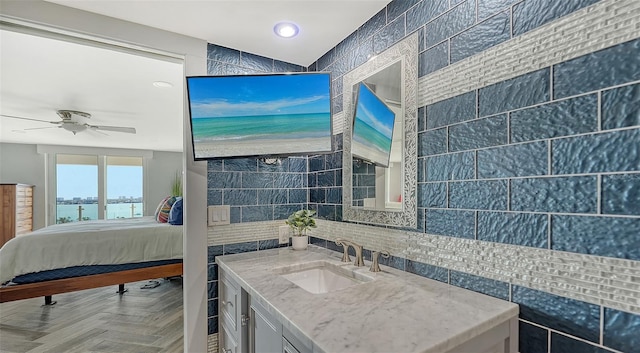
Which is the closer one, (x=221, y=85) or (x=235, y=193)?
(x=221, y=85)

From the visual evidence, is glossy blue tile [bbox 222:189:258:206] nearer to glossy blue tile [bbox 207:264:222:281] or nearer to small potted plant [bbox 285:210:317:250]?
small potted plant [bbox 285:210:317:250]

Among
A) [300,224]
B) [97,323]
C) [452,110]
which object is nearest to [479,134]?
[452,110]

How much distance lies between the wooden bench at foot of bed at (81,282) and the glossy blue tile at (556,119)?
3477mm

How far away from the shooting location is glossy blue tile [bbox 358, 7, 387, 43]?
58.5 inches

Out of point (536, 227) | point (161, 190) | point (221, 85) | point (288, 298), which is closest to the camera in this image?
point (536, 227)

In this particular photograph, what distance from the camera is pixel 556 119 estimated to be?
849 millimetres

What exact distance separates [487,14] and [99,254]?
3798 millimetres

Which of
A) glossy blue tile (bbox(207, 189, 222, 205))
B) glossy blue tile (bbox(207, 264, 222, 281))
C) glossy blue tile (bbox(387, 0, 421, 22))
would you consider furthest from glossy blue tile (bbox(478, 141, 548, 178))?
glossy blue tile (bbox(207, 264, 222, 281))

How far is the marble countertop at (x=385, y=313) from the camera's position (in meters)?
0.74

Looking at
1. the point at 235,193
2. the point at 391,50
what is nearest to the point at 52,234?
the point at 235,193

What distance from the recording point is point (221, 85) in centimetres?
156

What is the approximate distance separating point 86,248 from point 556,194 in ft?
12.6

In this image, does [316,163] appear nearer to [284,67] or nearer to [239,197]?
[239,197]

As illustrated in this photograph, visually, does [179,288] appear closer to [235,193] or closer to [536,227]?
[235,193]
